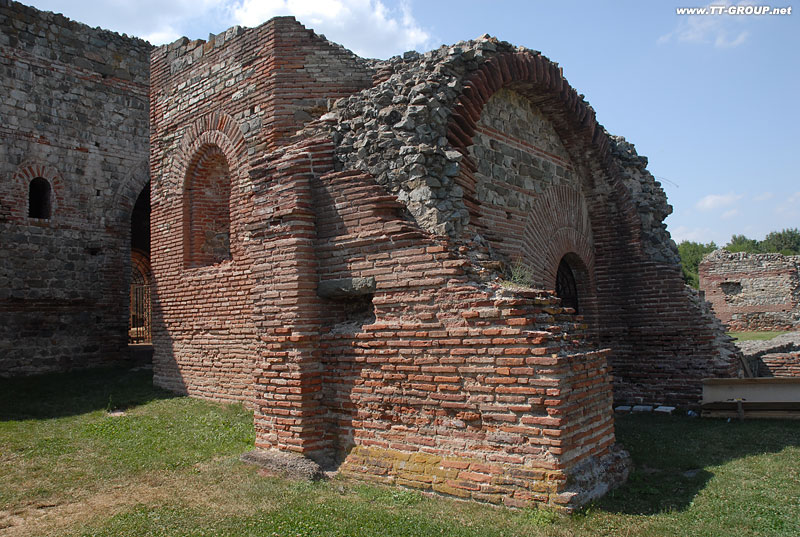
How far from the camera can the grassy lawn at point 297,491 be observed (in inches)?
163

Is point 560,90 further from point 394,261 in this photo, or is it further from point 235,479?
point 235,479

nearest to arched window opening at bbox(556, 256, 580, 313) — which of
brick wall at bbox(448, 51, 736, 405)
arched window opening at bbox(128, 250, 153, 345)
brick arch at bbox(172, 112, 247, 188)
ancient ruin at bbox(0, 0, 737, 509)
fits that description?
ancient ruin at bbox(0, 0, 737, 509)

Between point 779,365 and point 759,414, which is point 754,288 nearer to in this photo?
point 779,365

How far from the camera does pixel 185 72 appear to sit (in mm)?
9430

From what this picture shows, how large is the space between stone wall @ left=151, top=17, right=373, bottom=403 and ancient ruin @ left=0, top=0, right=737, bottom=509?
3 centimetres

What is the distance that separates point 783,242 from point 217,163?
52.0 m

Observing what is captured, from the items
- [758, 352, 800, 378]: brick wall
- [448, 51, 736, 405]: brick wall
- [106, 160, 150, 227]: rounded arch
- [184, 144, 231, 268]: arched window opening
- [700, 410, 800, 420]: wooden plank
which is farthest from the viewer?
[106, 160, 150, 227]: rounded arch

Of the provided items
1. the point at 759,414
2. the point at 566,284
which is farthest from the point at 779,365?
the point at 566,284

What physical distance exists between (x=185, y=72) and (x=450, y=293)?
6.66 metres

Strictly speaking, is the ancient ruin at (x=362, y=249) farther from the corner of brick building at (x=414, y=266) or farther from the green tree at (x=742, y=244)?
the green tree at (x=742, y=244)

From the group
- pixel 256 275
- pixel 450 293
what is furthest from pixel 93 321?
pixel 450 293

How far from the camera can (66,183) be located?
39.0 ft

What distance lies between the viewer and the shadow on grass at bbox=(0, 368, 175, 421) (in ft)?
27.4

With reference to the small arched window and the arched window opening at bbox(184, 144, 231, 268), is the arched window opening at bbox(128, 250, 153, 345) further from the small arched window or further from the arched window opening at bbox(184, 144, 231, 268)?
the arched window opening at bbox(184, 144, 231, 268)
